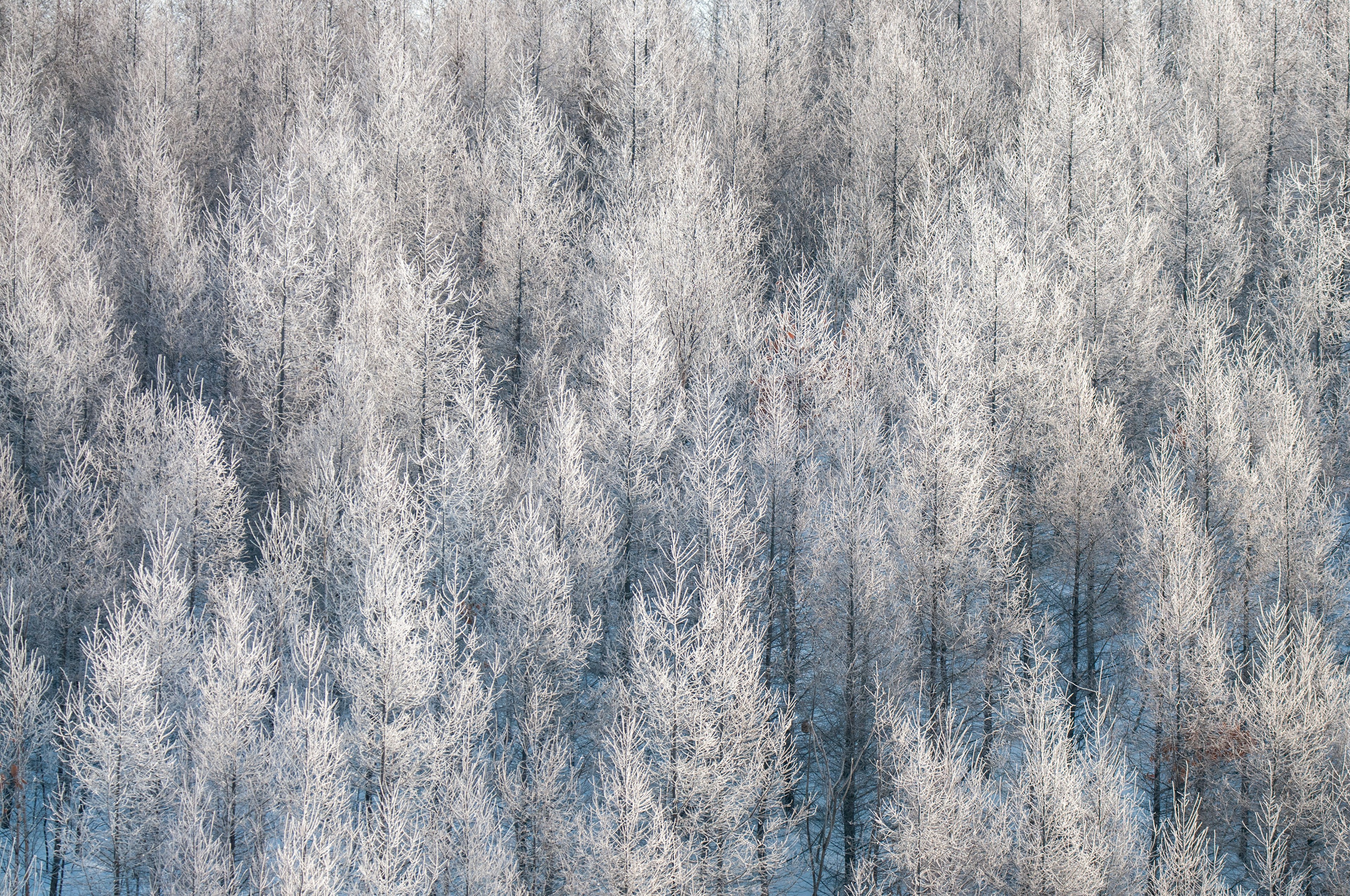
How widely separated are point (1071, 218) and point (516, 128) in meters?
19.6

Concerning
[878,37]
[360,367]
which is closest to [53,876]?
[360,367]

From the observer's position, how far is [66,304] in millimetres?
→ 34219

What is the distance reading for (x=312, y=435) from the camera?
103ft

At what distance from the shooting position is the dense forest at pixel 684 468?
2388 centimetres

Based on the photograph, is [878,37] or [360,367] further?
[878,37]

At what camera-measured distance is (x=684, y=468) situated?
102 feet

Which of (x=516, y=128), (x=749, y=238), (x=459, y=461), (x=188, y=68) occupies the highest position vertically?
(x=188, y=68)

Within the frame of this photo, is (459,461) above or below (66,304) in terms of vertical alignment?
below

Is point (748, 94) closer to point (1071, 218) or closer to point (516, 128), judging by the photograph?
point (516, 128)

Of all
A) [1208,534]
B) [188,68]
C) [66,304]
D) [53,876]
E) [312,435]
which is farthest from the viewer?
[188,68]

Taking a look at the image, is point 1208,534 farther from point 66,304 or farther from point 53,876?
point 66,304

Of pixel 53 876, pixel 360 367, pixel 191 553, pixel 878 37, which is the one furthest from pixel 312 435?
pixel 878 37

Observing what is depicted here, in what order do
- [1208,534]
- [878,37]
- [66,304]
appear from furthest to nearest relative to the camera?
[878,37] → [66,304] → [1208,534]

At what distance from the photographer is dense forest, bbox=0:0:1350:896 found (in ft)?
78.3
